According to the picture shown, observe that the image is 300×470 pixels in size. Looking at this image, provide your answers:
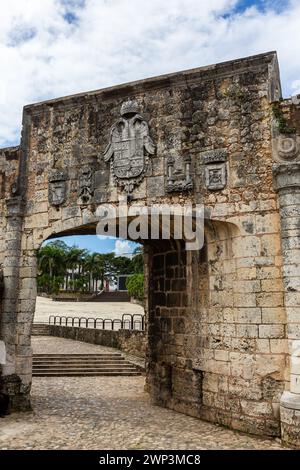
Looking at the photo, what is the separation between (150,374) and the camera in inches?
334

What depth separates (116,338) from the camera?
14.8 m

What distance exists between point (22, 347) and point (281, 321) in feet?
13.7

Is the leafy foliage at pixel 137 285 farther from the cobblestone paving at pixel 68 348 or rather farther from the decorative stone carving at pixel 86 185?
the decorative stone carving at pixel 86 185

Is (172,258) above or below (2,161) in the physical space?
below

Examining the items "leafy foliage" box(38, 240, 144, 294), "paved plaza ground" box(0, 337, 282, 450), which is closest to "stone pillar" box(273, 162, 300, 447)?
"paved plaza ground" box(0, 337, 282, 450)

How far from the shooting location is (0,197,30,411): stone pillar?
6969mm

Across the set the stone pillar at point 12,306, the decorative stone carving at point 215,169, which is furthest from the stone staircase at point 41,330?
the decorative stone carving at point 215,169

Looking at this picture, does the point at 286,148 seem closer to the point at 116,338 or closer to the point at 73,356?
the point at 73,356

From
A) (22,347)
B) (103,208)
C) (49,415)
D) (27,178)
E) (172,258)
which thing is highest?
(27,178)

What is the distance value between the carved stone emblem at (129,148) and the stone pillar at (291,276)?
207 centimetres

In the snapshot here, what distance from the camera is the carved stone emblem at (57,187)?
7266 millimetres

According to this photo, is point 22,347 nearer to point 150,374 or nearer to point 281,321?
point 150,374

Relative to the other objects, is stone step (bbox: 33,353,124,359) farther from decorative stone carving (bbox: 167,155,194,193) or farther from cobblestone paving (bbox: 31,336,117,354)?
decorative stone carving (bbox: 167,155,194,193)
